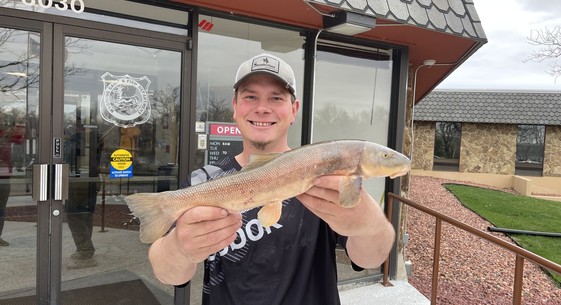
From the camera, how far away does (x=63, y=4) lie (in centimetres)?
367

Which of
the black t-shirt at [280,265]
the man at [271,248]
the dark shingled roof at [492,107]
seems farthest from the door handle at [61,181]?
the dark shingled roof at [492,107]

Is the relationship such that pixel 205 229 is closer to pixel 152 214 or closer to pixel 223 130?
pixel 152 214

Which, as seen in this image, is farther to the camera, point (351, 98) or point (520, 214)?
point (520, 214)

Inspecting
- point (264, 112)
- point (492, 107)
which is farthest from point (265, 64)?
point (492, 107)

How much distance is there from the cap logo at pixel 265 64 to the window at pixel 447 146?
20.7m

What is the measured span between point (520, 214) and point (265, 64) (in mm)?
14218

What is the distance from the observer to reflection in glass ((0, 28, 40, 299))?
11.9 ft

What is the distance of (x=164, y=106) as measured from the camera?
4.29 m

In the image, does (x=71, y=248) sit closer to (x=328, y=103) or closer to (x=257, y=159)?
(x=257, y=159)

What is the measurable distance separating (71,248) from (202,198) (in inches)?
118

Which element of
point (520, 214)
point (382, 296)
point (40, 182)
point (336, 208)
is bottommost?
point (520, 214)

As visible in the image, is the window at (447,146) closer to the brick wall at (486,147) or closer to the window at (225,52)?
the brick wall at (486,147)

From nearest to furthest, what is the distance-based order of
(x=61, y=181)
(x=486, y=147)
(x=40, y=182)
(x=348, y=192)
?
(x=348, y=192) → (x=40, y=182) → (x=61, y=181) → (x=486, y=147)

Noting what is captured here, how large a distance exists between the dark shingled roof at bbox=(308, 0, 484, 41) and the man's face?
178cm
